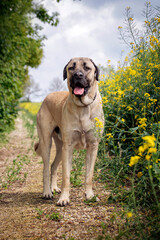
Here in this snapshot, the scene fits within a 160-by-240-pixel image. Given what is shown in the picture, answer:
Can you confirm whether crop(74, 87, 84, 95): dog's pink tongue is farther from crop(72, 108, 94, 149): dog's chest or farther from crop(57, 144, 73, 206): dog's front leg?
crop(57, 144, 73, 206): dog's front leg

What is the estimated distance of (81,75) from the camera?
285 cm

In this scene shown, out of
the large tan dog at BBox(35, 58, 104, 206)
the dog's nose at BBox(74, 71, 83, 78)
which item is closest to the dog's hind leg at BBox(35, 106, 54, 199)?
the large tan dog at BBox(35, 58, 104, 206)

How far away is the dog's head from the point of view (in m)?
2.86

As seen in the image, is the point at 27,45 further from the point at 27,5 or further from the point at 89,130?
the point at 89,130

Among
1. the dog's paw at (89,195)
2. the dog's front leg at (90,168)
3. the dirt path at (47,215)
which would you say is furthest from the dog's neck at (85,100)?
the dirt path at (47,215)

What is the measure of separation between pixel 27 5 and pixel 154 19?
5588mm

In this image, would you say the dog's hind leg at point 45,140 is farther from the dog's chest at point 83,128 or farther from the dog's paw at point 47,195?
the dog's chest at point 83,128

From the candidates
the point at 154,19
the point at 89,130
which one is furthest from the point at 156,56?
the point at 89,130

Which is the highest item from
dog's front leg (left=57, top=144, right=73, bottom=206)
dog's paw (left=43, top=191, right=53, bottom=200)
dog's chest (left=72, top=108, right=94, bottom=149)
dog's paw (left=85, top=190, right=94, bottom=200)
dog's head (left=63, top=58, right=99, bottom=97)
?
dog's head (left=63, top=58, right=99, bottom=97)

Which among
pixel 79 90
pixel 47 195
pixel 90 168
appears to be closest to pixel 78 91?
pixel 79 90

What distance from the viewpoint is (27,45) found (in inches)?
311

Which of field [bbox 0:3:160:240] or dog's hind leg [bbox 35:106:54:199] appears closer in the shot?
field [bbox 0:3:160:240]

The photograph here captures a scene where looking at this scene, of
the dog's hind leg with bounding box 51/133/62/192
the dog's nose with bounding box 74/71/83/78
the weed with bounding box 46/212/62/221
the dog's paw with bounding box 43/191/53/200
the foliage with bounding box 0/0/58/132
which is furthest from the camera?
the foliage with bounding box 0/0/58/132

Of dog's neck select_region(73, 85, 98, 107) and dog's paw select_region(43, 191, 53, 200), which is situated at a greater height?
dog's neck select_region(73, 85, 98, 107)
